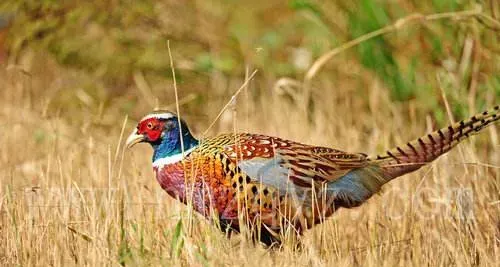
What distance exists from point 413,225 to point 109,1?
441cm

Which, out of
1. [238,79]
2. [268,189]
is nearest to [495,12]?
[268,189]

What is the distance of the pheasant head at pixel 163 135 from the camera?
6047 millimetres

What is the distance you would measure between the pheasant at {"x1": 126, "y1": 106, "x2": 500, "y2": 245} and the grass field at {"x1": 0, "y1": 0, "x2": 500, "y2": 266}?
0.40 ft

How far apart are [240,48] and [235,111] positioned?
4.69 metres

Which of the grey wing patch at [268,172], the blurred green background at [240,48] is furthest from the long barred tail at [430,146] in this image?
the blurred green background at [240,48]

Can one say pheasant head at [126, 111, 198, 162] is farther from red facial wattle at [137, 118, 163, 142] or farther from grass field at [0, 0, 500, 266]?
grass field at [0, 0, 500, 266]

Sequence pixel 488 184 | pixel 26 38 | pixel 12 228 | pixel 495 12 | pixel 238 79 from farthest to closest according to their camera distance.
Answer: pixel 238 79
pixel 26 38
pixel 495 12
pixel 488 184
pixel 12 228

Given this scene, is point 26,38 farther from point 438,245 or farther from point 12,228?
point 438,245

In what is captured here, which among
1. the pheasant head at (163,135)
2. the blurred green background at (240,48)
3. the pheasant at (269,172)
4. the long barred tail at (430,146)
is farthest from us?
the blurred green background at (240,48)

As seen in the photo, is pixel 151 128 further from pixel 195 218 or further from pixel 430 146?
pixel 430 146

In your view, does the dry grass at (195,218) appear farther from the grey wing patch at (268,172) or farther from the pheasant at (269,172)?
the grey wing patch at (268,172)

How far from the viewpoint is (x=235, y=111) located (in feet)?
18.9

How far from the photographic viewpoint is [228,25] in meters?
10.6

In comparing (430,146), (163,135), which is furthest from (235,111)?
(430,146)
